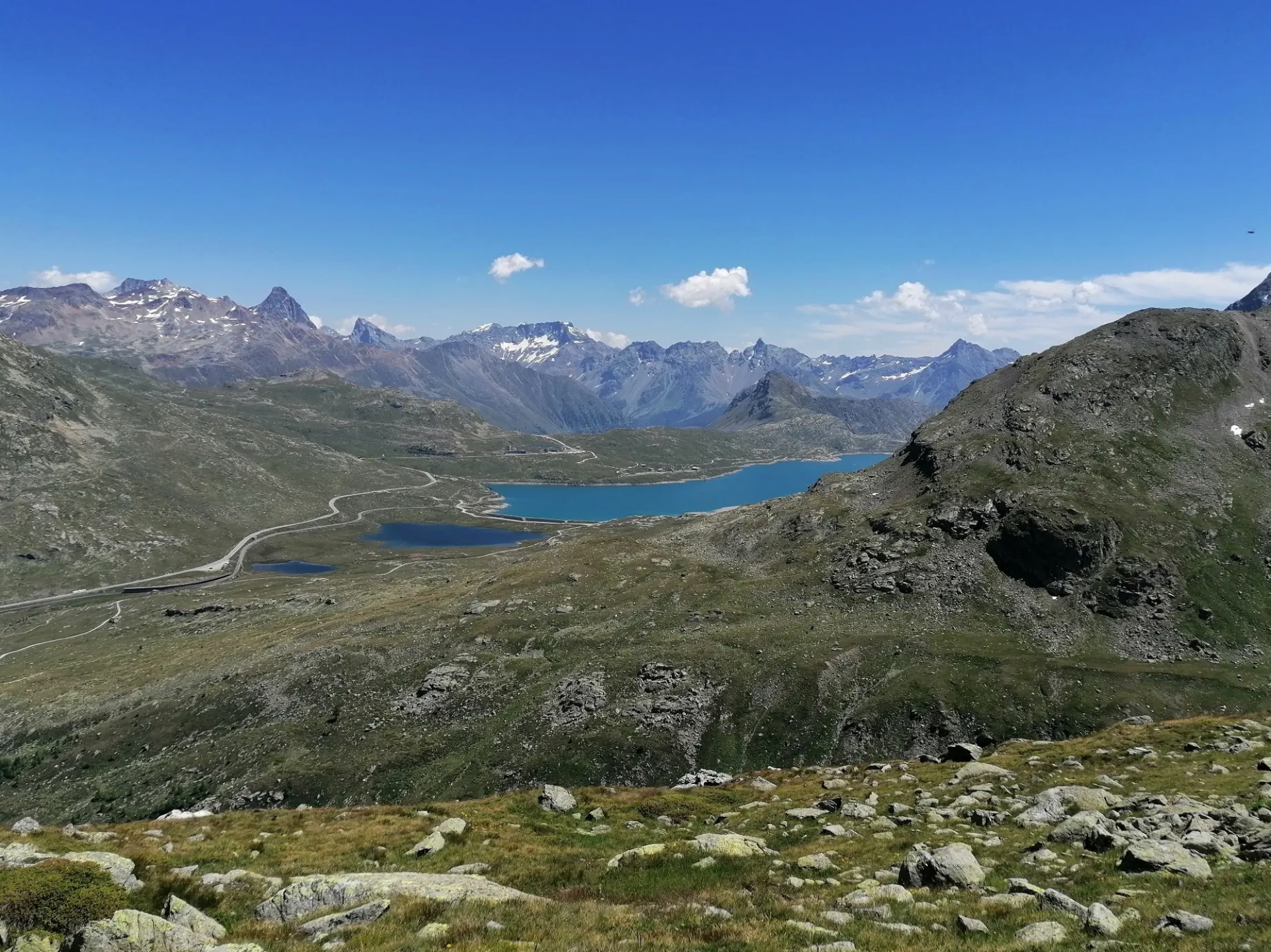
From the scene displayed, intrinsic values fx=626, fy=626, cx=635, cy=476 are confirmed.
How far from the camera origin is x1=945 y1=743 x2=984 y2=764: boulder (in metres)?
52.8

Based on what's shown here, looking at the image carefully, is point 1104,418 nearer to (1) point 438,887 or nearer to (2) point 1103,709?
(2) point 1103,709

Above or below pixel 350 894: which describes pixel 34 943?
above

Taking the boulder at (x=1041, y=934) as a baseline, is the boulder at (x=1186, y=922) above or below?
above

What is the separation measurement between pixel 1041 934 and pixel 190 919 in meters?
Answer: 23.7

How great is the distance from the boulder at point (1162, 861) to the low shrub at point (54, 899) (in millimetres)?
31733

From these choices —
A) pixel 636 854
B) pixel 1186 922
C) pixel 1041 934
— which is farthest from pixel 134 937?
pixel 1186 922

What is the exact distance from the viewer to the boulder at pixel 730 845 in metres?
27.8

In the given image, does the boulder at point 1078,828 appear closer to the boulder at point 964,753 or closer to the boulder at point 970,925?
the boulder at point 970,925

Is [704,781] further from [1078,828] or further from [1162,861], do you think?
[1162,861]

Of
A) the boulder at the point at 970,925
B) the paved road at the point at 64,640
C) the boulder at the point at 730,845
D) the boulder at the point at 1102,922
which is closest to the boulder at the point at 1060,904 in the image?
the boulder at the point at 1102,922

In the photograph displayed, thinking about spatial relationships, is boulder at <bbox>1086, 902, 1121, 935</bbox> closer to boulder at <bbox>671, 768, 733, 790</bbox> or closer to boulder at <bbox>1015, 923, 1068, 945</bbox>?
boulder at <bbox>1015, 923, 1068, 945</bbox>

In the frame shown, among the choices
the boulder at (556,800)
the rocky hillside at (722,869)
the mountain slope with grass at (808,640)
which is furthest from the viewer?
the mountain slope with grass at (808,640)

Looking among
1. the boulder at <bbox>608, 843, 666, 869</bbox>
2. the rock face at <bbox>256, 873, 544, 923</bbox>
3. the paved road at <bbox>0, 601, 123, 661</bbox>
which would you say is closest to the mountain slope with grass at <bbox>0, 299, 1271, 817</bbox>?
the paved road at <bbox>0, 601, 123, 661</bbox>

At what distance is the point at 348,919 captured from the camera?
1830cm
